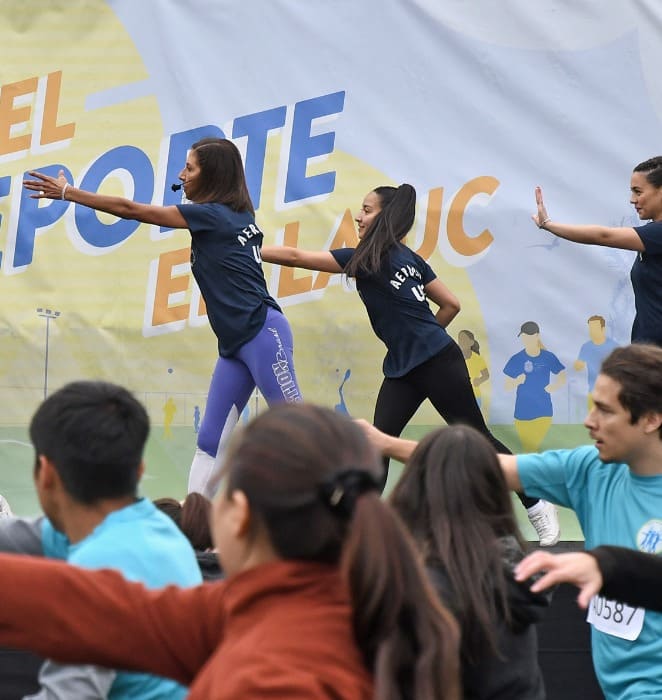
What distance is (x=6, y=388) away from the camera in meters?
5.06

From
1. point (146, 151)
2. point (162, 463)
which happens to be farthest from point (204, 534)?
point (146, 151)

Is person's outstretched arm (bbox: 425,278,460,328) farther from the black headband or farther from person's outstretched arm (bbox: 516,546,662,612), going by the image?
the black headband

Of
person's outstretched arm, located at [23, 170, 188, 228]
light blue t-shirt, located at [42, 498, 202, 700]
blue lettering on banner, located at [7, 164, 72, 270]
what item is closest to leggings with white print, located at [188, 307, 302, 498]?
person's outstretched arm, located at [23, 170, 188, 228]

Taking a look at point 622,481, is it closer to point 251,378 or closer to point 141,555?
point 141,555

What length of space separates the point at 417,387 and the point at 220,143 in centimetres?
118

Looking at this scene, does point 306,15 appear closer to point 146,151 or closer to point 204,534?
point 146,151

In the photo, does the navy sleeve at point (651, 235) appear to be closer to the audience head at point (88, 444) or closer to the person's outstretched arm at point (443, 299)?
the person's outstretched arm at point (443, 299)

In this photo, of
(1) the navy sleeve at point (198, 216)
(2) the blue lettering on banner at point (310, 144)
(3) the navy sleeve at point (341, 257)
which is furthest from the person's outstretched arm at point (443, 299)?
(1) the navy sleeve at point (198, 216)

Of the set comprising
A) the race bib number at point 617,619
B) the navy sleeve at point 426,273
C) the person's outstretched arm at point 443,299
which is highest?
the navy sleeve at point 426,273

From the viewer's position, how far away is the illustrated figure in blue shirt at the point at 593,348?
4.98m

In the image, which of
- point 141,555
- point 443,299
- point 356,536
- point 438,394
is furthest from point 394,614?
point 443,299

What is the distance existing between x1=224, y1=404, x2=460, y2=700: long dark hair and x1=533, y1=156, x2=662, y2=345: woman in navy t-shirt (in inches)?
121

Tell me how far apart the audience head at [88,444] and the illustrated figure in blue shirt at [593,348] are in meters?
3.58

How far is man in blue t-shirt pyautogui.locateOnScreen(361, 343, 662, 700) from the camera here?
7.64 ft
